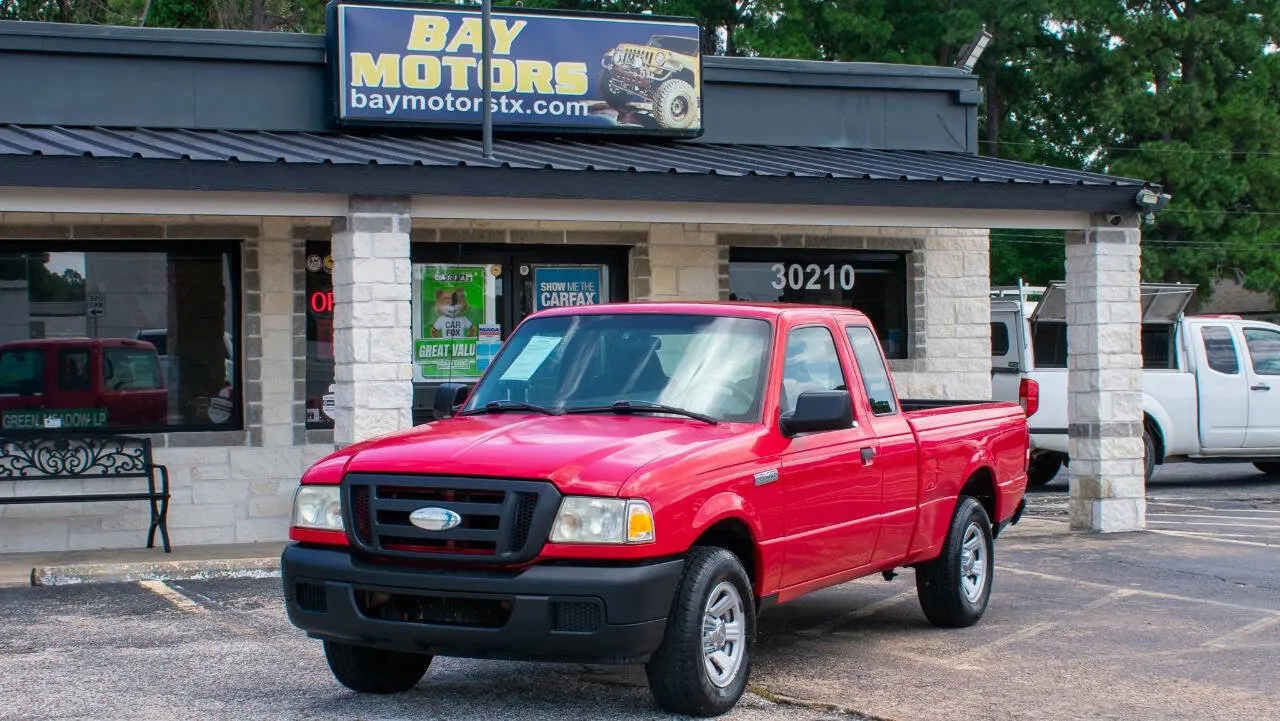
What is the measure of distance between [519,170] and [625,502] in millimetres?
5939

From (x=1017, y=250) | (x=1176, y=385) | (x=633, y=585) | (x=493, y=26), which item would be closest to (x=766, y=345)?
(x=633, y=585)

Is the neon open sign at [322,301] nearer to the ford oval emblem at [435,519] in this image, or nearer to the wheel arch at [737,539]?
the wheel arch at [737,539]

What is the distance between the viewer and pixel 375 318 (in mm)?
11586

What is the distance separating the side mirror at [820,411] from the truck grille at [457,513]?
1432 mm

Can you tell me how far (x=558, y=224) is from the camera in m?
14.5

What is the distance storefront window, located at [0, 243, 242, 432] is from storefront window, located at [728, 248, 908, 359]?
4979 mm

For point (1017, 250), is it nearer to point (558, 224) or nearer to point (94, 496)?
point (558, 224)

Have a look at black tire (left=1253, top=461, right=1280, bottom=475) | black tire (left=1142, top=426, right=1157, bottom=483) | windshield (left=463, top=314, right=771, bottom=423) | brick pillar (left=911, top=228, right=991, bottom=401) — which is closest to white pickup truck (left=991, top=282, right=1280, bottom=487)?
black tire (left=1142, top=426, right=1157, bottom=483)

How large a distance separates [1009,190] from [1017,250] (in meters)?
30.3

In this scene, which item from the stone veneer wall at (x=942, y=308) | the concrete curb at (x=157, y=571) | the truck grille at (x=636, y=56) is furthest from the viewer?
the stone veneer wall at (x=942, y=308)

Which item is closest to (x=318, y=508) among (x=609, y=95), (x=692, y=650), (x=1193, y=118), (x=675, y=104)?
(x=692, y=650)

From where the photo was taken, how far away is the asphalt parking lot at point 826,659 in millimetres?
6953

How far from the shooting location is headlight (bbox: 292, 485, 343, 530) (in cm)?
661

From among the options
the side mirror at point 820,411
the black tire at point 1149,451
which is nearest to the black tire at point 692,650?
the side mirror at point 820,411
